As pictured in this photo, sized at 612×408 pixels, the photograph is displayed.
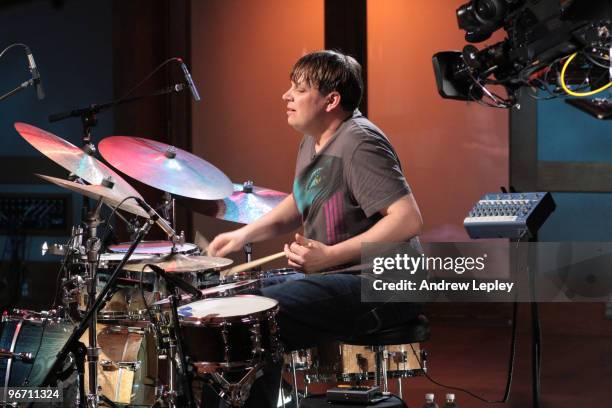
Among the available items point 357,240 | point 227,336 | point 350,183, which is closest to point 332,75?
point 350,183

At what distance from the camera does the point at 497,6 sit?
3.59 m

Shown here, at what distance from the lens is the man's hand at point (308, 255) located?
9.08ft

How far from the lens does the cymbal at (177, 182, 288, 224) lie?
12.9 feet

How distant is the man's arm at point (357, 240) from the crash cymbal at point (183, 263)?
42cm

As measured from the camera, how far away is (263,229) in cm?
340

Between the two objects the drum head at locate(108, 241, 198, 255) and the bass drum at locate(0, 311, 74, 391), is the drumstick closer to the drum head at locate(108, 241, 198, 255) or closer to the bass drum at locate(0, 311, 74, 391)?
the drum head at locate(108, 241, 198, 255)

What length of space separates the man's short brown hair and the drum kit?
2.02ft

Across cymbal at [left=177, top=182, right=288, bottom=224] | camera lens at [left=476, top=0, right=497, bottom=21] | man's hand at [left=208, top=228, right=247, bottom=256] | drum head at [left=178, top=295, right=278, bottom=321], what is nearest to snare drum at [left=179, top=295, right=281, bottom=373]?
drum head at [left=178, top=295, right=278, bottom=321]

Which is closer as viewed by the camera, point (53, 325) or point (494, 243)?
point (53, 325)

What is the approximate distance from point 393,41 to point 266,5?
2.77 ft

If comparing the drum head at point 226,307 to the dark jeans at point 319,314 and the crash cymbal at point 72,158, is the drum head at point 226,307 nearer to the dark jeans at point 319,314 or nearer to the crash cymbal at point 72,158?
the dark jeans at point 319,314

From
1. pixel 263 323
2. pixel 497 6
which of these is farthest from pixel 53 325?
pixel 497 6

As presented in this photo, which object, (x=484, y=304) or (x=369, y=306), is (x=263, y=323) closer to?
(x=369, y=306)

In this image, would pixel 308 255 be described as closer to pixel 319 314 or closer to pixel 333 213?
pixel 319 314
